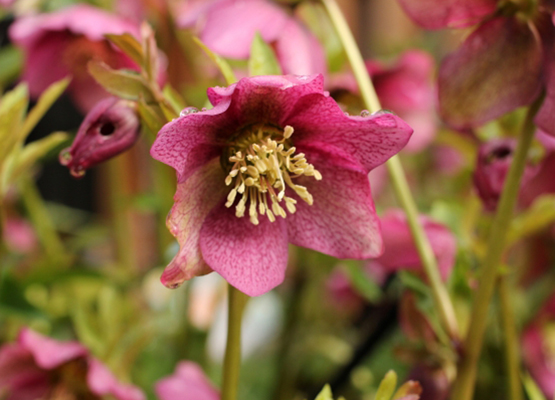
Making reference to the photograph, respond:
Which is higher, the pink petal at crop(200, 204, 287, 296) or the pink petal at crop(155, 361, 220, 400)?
the pink petal at crop(200, 204, 287, 296)

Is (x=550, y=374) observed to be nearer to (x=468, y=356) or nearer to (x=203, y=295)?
(x=468, y=356)

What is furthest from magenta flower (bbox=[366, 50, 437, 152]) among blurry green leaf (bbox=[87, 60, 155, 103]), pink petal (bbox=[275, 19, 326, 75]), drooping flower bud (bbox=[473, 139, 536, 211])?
blurry green leaf (bbox=[87, 60, 155, 103])

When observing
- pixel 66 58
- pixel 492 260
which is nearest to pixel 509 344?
pixel 492 260

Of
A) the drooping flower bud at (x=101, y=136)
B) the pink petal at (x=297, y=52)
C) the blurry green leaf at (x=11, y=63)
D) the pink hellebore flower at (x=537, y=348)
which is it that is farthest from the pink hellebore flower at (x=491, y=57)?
the blurry green leaf at (x=11, y=63)

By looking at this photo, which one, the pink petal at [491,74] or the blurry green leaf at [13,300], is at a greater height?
the pink petal at [491,74]

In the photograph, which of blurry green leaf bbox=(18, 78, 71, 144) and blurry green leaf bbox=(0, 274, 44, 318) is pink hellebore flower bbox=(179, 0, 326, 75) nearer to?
blurry green leaf bbox=(18, 78, 71, 144)

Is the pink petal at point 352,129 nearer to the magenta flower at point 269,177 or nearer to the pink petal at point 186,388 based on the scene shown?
the magenta flower at point 269,177
